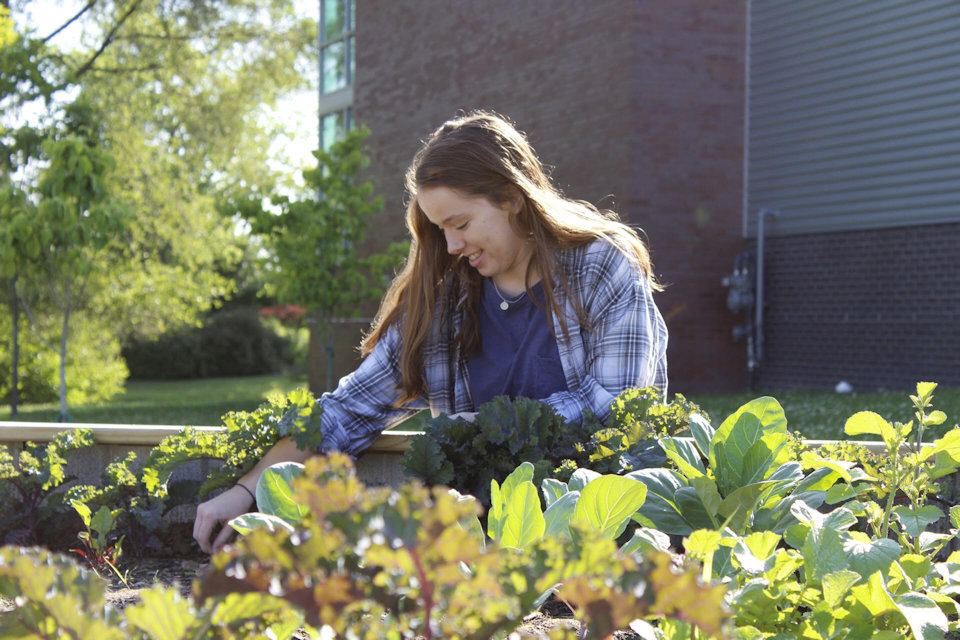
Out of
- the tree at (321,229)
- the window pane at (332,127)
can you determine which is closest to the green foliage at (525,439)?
the tree at (321,229)

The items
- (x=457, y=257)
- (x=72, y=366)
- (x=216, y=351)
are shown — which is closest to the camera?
(x=457, y=257)

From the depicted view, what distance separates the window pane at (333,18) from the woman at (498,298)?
16410mm

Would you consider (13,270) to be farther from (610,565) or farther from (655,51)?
(610,565)

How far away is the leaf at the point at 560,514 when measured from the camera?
1.07m

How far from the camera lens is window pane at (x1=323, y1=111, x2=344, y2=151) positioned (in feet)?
58.8

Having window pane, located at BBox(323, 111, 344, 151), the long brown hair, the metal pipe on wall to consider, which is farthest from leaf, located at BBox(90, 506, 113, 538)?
window pane, located at BBox(323, 111, 344, 151)

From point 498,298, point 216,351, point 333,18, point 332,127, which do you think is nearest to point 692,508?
point 498,298

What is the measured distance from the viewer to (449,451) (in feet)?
5.92

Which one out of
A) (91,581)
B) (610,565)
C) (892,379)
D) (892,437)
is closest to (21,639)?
(91,581)

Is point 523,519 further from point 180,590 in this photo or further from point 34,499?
point 34,499

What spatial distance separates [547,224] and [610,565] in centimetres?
204

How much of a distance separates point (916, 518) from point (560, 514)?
1.61ft

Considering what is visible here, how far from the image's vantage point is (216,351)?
104ft

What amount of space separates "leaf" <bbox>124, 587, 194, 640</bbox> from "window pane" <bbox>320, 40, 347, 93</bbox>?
59.5 ft
